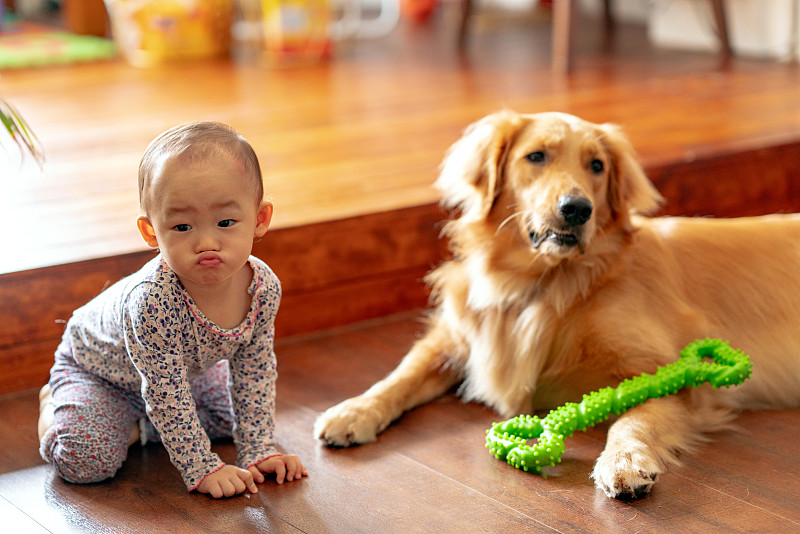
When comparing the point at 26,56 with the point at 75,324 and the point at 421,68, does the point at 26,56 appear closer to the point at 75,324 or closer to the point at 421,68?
the point at 421,68

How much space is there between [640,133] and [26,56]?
145 inches

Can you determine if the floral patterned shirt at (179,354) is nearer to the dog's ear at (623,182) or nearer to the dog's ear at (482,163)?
the dog's ear at (482,163)

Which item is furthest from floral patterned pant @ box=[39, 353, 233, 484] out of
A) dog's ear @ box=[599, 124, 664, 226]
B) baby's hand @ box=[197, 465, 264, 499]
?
dog's ear @ box=[599, 124, 664, 226]

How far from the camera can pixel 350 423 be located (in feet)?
5.98

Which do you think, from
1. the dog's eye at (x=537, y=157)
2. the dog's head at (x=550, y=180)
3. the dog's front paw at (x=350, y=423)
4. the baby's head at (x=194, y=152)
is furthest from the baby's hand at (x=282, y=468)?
the dog's eye at (x=537, y=157)

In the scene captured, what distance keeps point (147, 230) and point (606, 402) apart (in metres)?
0.86

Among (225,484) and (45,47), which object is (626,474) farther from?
(45,47)

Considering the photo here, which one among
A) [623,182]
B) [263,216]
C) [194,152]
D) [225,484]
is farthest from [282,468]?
[623,182]

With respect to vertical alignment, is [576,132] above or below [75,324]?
above

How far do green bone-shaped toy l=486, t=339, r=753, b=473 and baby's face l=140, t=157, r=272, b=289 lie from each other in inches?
23.2

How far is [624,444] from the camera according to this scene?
1664 mm

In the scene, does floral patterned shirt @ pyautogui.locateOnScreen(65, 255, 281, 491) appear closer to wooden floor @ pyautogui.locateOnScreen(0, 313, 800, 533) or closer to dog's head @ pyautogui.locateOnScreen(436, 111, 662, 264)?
wooden floor @ pyautogui.locateOnScreen(0, 313, 800, 533)

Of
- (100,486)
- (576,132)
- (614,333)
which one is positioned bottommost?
(100,486)

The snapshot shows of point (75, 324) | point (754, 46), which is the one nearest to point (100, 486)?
point (75, 324)
